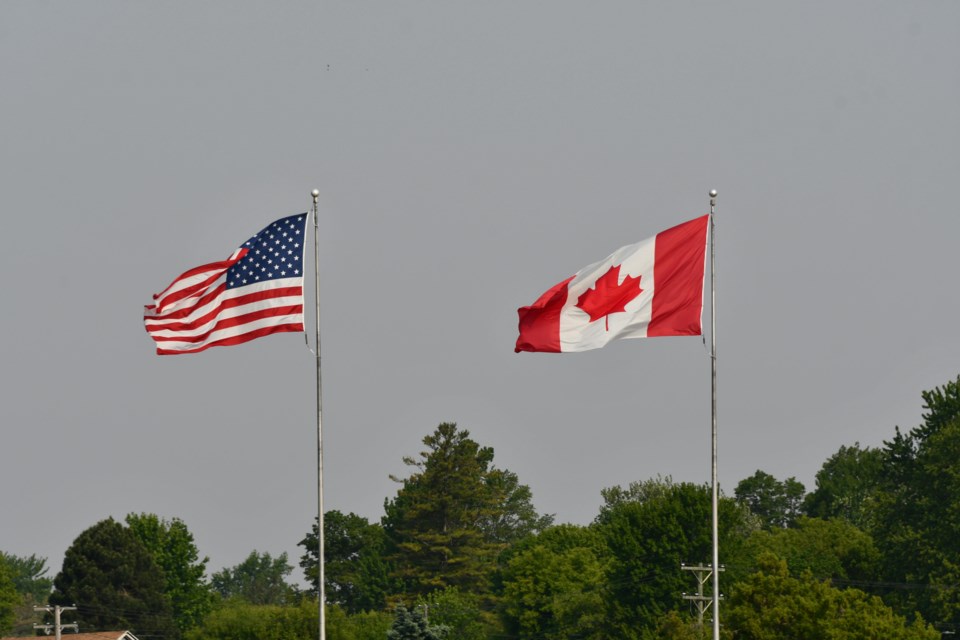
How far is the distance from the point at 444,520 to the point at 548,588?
28950 mm

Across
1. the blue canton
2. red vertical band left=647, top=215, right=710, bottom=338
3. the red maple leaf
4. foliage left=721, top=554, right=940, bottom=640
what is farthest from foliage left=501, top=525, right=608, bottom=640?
the red maple leaf

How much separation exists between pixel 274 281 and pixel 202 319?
1.96m

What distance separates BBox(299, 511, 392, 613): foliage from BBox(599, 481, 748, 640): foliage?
57.3 metres

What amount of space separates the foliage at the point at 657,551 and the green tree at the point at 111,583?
49.4m

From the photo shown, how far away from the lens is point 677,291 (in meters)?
41.1

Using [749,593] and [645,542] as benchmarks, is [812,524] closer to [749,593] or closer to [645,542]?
[645,542]

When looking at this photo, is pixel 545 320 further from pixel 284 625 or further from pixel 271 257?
pixel 284 625

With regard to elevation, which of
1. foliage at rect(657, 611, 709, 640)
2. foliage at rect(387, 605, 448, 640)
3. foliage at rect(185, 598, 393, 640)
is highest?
foliage at rect(387, 605, 448, 640)

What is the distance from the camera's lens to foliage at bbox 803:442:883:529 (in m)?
176

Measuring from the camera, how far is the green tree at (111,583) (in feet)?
496

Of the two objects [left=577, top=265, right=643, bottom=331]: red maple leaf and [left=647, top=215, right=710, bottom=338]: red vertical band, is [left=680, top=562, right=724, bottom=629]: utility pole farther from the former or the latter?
[left=577, top=265, right=643, bottom=331]: red maple leaf

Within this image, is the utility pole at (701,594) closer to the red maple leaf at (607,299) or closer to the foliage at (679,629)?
the foliage at (679,629)

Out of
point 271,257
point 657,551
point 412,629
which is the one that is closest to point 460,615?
point 657,551

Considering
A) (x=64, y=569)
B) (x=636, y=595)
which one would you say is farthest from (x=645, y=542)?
(x=64, y=569)
